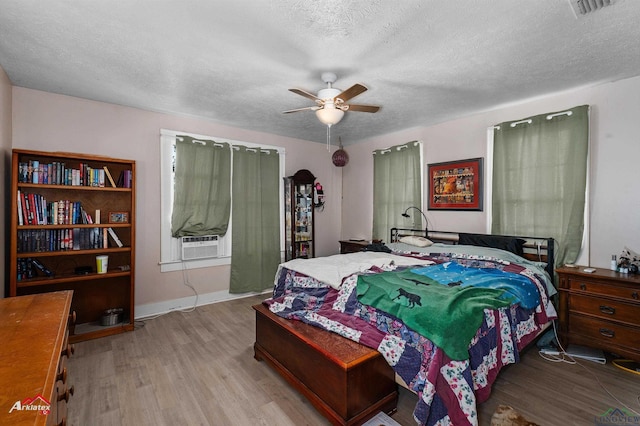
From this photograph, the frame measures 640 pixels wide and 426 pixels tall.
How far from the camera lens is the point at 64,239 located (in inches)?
121

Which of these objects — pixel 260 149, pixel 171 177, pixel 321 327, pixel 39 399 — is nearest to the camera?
pixel 39 399

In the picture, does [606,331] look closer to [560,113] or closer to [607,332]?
[607,332]

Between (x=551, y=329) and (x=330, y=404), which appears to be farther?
(x=551, y=329)

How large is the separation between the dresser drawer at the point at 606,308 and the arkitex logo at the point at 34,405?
369cm

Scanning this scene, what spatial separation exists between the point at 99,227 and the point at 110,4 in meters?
2.31

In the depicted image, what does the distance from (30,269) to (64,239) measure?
395 mm

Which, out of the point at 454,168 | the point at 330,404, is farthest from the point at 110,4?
the point at 454,168

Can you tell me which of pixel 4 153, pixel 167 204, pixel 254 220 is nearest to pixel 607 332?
pixel 254 220

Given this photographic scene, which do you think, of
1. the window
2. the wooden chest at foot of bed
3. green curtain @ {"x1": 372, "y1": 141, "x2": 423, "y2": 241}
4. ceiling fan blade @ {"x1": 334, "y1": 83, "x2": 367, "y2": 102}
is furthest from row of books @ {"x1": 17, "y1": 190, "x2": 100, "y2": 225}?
green curtain @ {"x1": 372, "y1": 141, "x2": 423, "y2": 241}

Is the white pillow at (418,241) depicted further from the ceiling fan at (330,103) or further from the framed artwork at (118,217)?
the framed artwork at (118,217)

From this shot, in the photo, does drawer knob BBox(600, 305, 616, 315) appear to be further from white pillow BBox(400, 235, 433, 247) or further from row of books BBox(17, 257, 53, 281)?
row of books BBox(17, 257, 53, 281)

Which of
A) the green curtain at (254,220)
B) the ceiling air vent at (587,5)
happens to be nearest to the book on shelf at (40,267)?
the green curtain at (254,220)

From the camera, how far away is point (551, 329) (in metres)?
2.93

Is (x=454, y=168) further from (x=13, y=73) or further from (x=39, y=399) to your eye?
(x=13, y=73)
